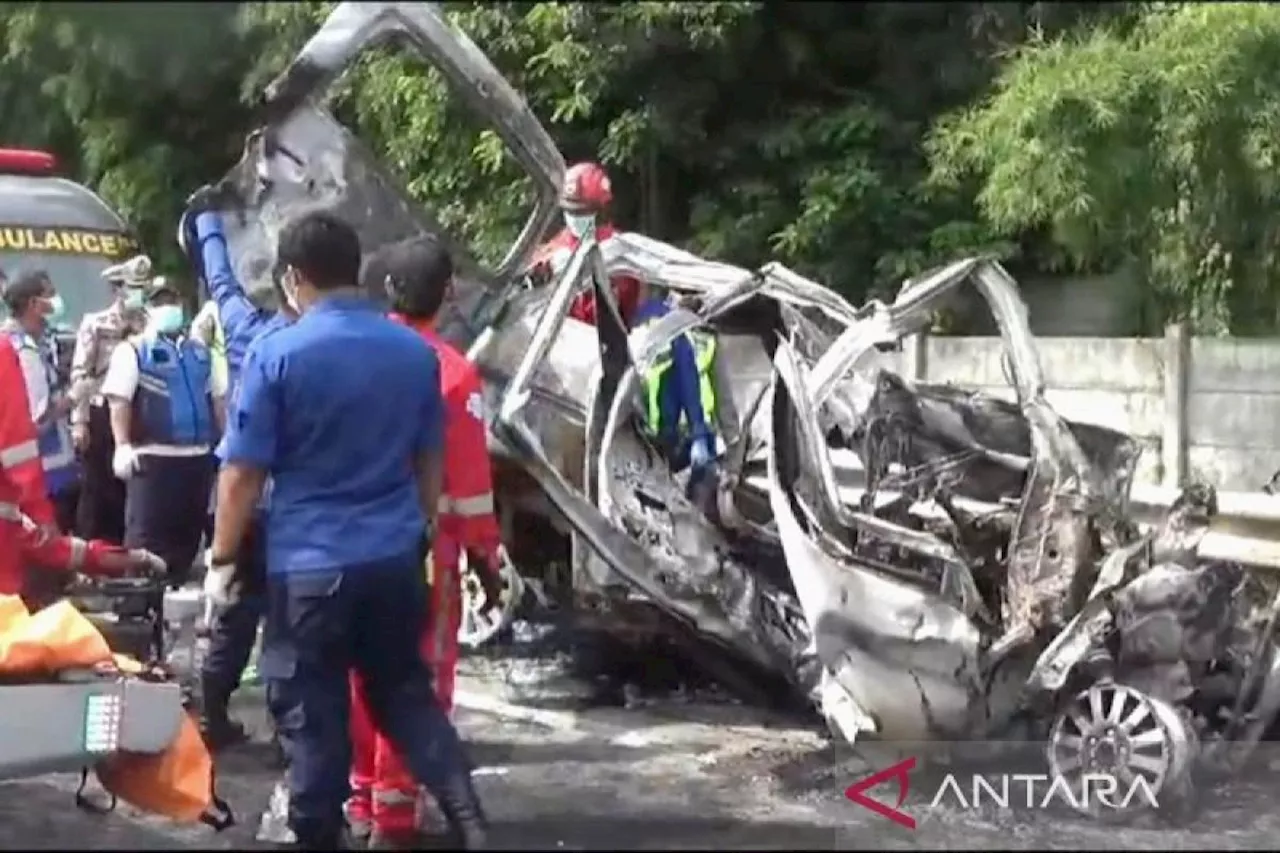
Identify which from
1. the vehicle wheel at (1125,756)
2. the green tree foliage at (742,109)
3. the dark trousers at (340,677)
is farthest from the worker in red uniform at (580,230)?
the green tree foliage at (742,109)

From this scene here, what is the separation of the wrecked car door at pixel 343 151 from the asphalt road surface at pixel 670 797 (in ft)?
5.08

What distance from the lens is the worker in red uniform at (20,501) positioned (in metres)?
6.10

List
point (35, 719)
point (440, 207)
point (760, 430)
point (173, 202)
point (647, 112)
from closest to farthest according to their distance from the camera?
point (35, 719) < point (760, 430) < point (440, 207) < point (647, 112) < point (173, 202)

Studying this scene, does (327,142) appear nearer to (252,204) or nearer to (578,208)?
(252,204)

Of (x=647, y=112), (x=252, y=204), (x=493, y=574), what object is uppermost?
(x=647, y=112)

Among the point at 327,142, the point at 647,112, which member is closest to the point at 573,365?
the point at 327,142

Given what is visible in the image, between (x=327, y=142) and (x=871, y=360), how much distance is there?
212cm

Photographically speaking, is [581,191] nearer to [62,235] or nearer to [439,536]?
[439,536]

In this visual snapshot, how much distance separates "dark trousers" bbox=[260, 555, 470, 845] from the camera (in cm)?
490

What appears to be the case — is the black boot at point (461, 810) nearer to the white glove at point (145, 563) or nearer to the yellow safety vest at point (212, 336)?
the white glove at point (145, 563)

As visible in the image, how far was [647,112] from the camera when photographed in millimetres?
13656

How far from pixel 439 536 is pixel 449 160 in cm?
750

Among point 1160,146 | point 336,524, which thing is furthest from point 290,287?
point 1160,146

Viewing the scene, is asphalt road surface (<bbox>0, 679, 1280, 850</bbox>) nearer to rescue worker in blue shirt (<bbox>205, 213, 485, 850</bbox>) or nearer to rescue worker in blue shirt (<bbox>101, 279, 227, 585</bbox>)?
rescue worker in blue shirt (<bbox>205, 213, 485, 850</bbox>)
